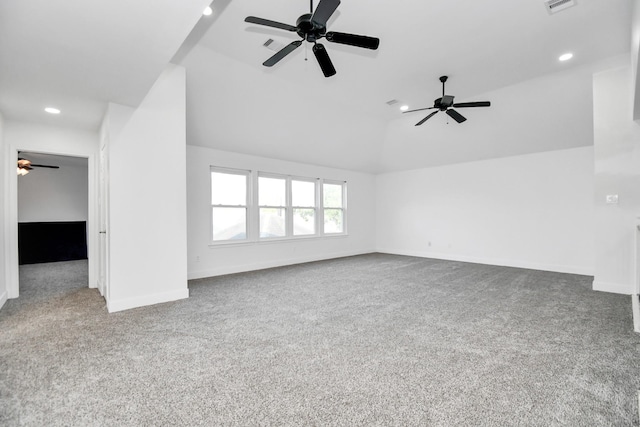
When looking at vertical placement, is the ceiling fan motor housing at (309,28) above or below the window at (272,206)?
above

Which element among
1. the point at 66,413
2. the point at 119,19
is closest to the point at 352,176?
the point at 119,19

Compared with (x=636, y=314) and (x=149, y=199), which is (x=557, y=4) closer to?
(x=636, y=314)

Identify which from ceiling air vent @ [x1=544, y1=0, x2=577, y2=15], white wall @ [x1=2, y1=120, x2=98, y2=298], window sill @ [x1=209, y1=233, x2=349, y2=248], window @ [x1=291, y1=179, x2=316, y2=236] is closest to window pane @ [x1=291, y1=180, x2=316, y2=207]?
window @ [x1=291, y1=179, x2=316, y2=236]

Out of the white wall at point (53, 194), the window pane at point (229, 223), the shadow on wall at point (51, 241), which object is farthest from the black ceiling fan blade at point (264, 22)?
the shadow on wall at point (51, 241)

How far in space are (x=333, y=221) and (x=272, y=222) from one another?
1.95 meters

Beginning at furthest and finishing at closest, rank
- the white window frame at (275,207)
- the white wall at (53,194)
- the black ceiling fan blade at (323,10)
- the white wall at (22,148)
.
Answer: the white wall at (53,194), the white window frame at (275,207), the white wall at (22,148), the black ceiling fan blade at (323,10)

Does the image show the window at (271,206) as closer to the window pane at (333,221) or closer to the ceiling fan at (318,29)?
the window pane at (333,221)

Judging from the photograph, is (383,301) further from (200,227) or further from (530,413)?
(200,227)

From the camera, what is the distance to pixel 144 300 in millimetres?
3629

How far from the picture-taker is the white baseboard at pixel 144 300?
344 cm

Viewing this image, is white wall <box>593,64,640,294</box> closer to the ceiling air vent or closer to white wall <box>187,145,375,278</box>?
the ceiling air vent

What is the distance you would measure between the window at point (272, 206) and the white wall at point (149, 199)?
2.54 m

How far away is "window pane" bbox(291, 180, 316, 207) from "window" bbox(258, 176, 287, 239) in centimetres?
29

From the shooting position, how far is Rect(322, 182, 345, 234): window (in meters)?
7.74
